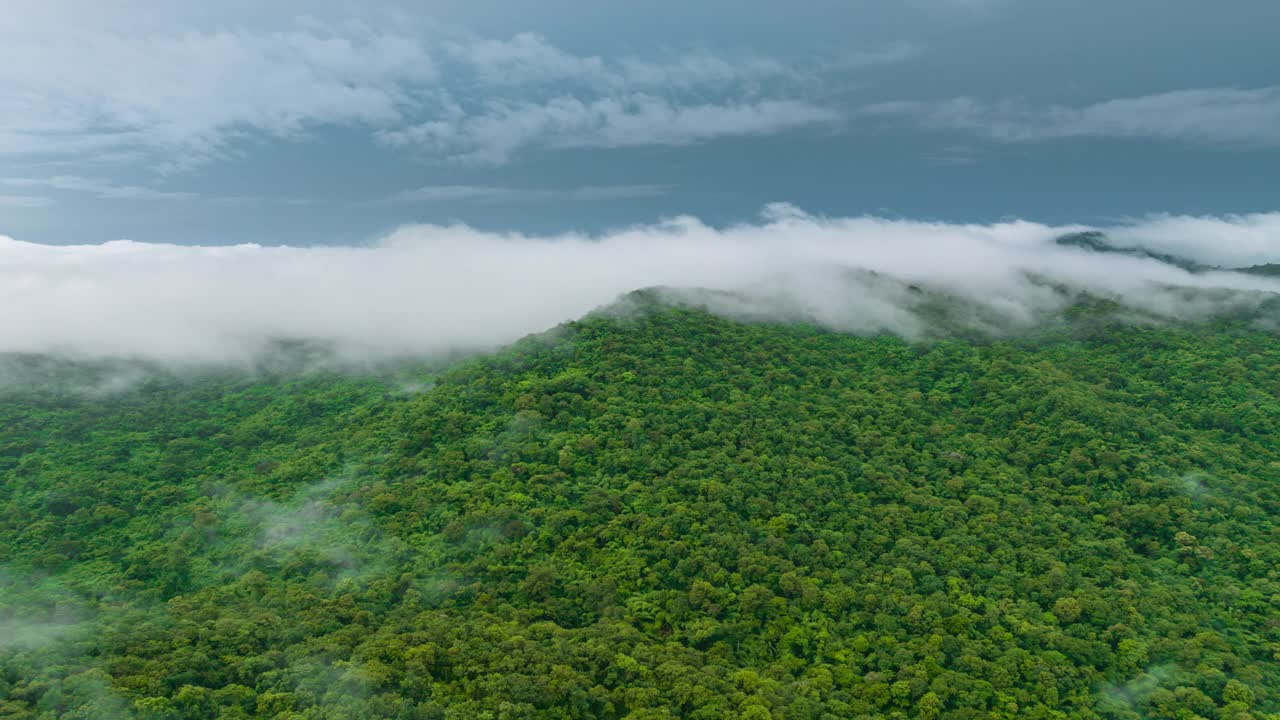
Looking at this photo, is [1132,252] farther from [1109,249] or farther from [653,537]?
[653,537]

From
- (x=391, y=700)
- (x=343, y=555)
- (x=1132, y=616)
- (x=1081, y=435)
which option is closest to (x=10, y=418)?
(x=343, y=555)

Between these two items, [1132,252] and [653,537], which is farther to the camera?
[1132,252]

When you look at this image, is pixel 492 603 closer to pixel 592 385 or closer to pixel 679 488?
pixel 679 488

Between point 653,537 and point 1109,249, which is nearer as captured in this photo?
point 653,537

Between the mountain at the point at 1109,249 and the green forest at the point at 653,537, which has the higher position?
the mountain at the point at 1109,249

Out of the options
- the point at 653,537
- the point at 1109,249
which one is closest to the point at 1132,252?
the point at 1109,249

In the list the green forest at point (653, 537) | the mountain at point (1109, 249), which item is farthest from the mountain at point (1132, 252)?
the green forest at point (653, 537)

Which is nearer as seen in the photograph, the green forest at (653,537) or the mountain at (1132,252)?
the green forest at (653,537)

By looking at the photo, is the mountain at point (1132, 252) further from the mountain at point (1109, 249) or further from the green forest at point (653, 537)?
the green forest at point (653, 537)
